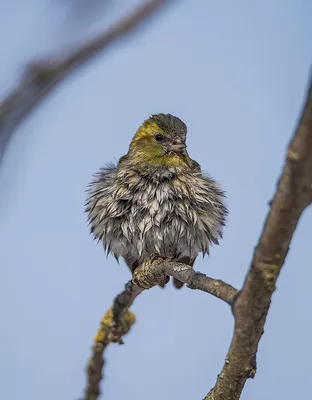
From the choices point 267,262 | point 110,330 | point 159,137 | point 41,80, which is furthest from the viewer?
point 159,137

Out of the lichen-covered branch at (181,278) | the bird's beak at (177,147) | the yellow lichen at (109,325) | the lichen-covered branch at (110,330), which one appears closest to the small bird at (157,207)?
the bird's beak at (177,147)

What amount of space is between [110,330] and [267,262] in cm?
360

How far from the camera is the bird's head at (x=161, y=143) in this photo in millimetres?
6043

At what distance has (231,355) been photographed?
2965mm

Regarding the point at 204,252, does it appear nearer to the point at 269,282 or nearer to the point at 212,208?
the point at 212,208

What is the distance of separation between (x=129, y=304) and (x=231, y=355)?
3071 mm

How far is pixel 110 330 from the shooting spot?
5934mm

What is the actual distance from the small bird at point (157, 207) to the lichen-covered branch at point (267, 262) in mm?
2502

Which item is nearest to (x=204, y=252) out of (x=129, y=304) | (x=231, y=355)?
(x=129, y=304)

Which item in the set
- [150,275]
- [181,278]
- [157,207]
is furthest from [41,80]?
[157,207]

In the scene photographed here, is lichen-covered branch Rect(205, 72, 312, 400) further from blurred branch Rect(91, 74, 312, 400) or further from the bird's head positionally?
the bird's head

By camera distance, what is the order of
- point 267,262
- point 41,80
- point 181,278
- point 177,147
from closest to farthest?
point 41,80
point 267,262
point 181,278
point 177,147

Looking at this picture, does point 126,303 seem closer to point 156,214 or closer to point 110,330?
point 110,330

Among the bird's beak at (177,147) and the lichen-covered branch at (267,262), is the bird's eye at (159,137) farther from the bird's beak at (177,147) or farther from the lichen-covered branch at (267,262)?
the lichen-covered branch at (267,262)
